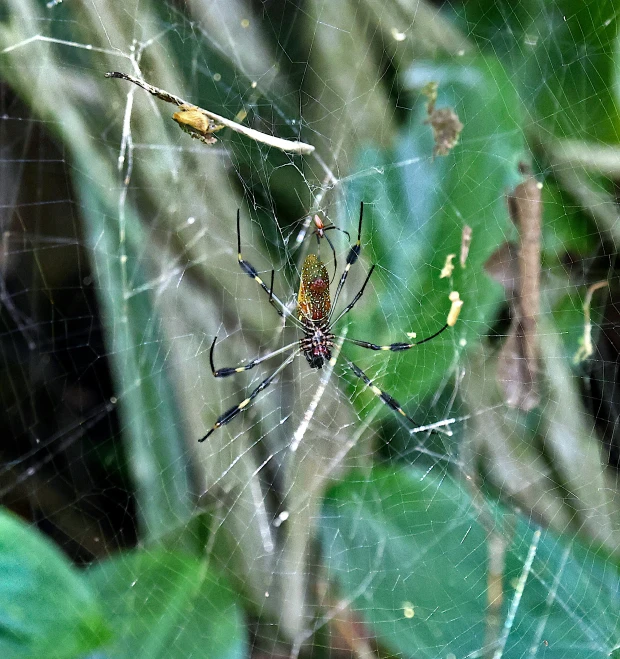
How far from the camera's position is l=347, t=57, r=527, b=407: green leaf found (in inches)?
32.0

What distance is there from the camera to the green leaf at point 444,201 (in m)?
0.81

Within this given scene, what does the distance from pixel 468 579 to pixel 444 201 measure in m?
0.57

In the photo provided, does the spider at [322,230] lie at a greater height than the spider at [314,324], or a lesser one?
greater

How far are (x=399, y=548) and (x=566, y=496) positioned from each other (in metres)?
0.30

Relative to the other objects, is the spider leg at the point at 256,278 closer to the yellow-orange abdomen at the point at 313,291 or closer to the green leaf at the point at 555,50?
the yellow-orange abdomen at the point at 313,291

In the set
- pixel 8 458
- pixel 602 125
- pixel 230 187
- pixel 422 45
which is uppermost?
pixel 422 45

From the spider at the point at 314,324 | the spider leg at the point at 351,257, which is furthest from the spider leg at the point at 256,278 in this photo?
the spider leg at the point at 351,257

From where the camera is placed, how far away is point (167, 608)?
875 millimetres

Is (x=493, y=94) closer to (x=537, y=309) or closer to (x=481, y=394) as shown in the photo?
(x=537, y=309)

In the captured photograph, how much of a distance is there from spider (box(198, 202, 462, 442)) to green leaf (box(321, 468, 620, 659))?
0.53 feet

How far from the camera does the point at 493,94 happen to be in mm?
805

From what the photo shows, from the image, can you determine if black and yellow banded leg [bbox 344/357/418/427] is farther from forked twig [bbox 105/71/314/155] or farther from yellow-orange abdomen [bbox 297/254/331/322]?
forked twig [bbox 105/71/314/155]

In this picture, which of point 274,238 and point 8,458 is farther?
point 8,458

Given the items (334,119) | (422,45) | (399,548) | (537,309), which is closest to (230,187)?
(334,119)
